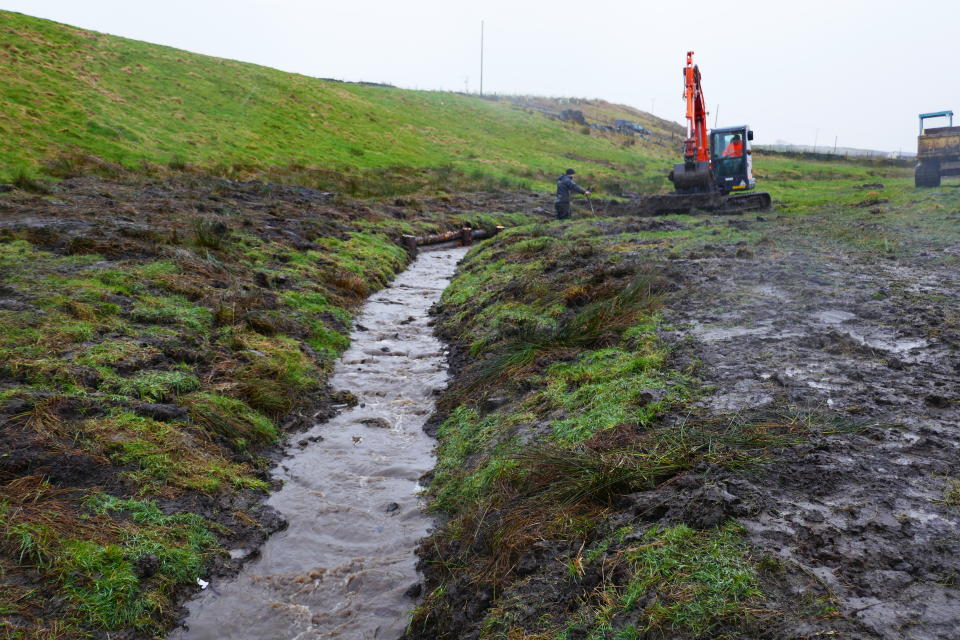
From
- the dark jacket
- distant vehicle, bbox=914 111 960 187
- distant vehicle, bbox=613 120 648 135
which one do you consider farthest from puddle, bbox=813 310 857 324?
distant vehicle, bbox=613 120 648 135

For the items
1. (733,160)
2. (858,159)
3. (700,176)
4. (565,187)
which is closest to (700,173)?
(700,176)

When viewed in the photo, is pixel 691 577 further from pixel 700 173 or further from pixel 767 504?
pixel 700 173

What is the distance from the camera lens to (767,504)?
3.57 meters

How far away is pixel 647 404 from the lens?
5188mm

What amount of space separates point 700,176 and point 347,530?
718 inches

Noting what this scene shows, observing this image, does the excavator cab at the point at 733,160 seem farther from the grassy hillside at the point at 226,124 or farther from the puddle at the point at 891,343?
the puddle at the point at 891,343

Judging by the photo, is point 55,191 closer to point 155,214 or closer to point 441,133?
point 155,214

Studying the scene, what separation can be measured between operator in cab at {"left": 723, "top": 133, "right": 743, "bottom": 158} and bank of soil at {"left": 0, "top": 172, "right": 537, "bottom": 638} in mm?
15481

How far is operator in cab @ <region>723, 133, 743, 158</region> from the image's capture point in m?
22.3

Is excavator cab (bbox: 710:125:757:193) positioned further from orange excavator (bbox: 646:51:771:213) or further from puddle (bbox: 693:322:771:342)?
puddle (bbox: 693:322:771:342)

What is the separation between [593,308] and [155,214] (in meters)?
10.8

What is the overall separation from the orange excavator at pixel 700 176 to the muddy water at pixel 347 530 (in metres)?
14.5

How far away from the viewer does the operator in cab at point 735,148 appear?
22.3 m

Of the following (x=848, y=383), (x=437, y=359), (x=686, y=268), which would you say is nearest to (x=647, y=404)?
(x=848, y=383)
